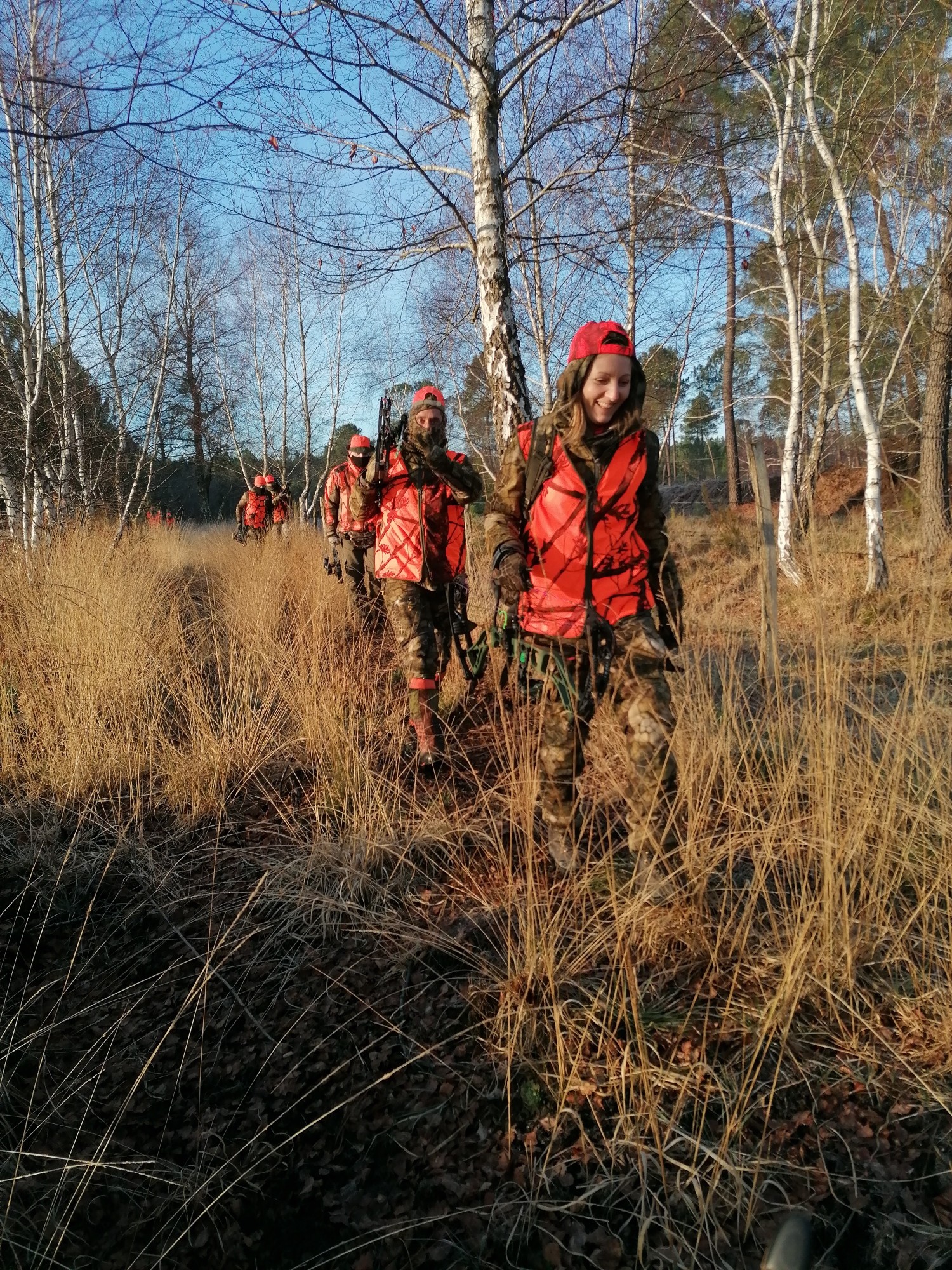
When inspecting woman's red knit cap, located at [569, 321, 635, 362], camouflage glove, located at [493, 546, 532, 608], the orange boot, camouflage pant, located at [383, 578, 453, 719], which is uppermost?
woman's red knit cap, located at [569, 321, 635, 362]

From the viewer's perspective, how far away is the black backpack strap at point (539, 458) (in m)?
2.18

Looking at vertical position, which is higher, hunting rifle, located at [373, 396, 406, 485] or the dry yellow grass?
hunting rifle, located at [373, 396, 406, 485]

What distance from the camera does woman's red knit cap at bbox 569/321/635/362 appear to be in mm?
2047

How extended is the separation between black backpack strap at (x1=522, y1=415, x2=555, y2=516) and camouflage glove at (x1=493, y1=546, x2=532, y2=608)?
231 mm

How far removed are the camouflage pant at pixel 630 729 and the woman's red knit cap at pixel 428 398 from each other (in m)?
2.10

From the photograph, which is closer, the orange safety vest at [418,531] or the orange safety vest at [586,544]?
the orange safety vest at [586,544]

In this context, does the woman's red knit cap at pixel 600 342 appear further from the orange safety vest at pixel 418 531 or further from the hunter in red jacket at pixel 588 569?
the orange safety vest at pixel 418 531

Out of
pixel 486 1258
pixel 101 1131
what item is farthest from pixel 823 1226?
pixel 101 1131

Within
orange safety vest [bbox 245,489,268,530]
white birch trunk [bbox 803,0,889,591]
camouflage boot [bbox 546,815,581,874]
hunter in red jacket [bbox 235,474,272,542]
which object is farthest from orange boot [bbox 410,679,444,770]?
orange safety vest [bbox 245,489,268,530]

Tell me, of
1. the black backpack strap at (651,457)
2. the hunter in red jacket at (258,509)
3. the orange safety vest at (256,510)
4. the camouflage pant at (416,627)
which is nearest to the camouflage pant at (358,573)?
the camouflage pant at (416,627)

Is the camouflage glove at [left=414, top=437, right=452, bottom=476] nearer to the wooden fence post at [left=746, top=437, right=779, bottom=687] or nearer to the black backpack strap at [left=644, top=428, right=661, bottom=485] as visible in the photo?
the black backpack strap at [left=644, top=428, right=661, bottom=485]

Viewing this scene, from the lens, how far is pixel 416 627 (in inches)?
138

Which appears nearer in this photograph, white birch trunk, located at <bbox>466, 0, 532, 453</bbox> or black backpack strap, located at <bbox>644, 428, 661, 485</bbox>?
black backpack strap, located at <bbox>644, 428, 661, 485</bbox>

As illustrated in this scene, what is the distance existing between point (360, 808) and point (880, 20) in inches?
389
